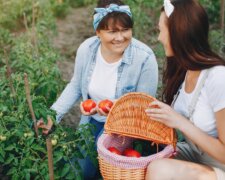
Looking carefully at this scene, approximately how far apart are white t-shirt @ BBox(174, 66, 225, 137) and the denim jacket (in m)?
0.49

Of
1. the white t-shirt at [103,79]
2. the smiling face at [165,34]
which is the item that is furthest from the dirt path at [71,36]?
the smiling face at [165,34]

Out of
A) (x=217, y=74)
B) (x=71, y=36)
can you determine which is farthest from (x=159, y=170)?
(x=71, y=36)

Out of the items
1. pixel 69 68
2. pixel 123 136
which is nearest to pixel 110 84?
pixel 123 136

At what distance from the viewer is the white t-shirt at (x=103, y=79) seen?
2930 mm

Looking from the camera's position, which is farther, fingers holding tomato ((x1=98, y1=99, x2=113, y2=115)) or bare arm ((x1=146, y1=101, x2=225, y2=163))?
fingers holding tomato ((x1=98, y1=99, x2=113, y2=115))

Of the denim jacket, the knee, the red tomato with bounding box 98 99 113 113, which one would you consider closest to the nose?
the denim jacket

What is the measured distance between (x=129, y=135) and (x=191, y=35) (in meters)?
0.61

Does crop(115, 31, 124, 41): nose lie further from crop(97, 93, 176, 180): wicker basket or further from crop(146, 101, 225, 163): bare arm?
crop(146, 101, 225, 163): bare arm

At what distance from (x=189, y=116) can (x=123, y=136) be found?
493 mm

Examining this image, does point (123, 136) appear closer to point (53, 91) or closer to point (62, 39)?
point (53, 91)

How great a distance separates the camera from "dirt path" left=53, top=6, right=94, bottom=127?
4.47 m

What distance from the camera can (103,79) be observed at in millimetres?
2951

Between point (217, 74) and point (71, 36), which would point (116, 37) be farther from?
point (71, 36)

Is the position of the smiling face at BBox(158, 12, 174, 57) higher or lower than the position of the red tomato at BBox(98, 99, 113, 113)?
higher
